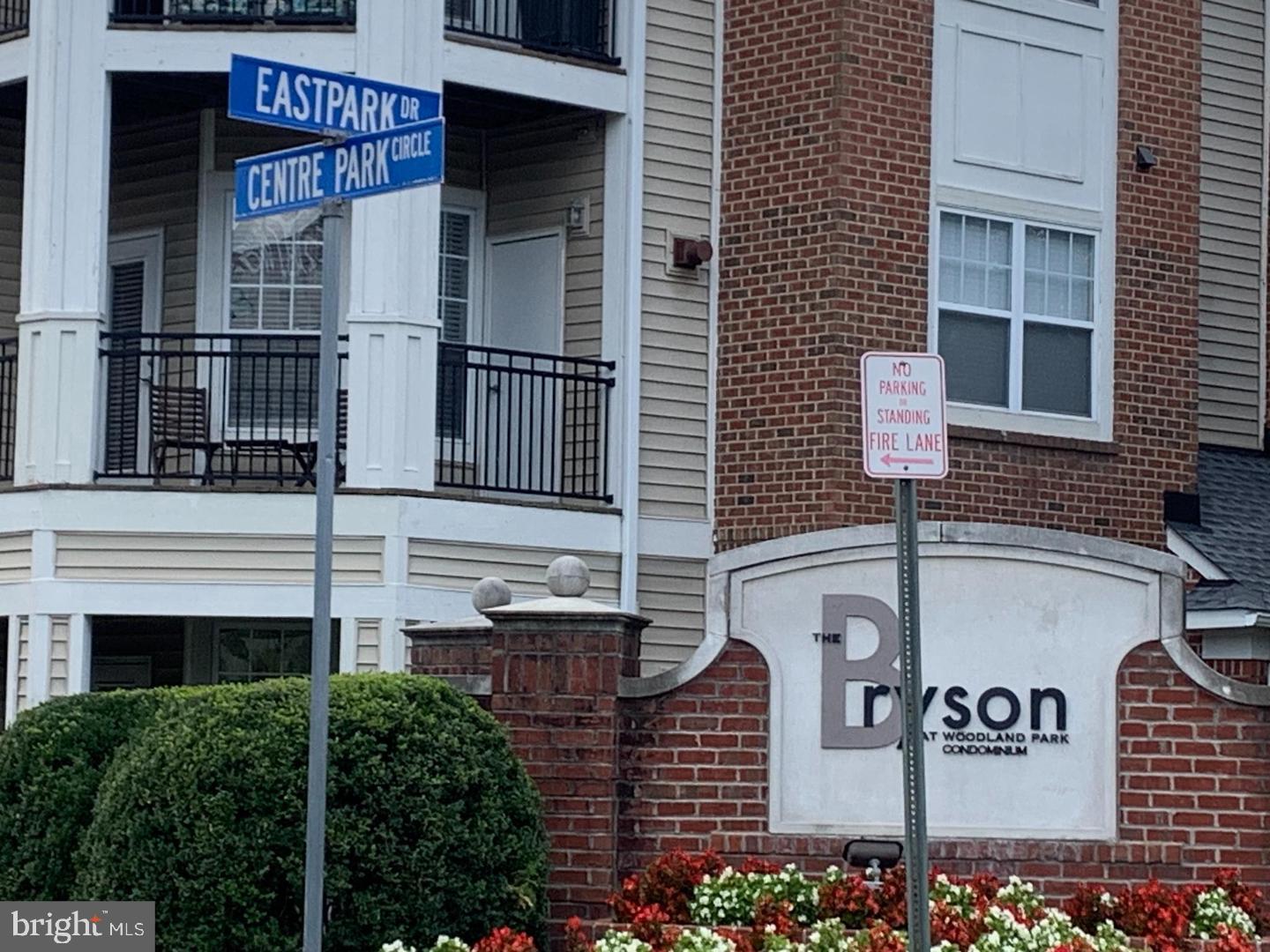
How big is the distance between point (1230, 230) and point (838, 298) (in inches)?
189

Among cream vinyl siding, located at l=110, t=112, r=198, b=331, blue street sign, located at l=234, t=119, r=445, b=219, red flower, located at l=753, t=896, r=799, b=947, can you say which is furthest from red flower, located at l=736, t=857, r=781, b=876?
cream vinyl siding, located at l=110, t=112, r=198, b=331

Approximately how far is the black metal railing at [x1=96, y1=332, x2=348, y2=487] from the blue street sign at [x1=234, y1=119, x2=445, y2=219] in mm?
7172

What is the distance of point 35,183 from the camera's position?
53.3ft

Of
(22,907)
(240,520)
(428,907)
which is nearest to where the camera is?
(428,907)

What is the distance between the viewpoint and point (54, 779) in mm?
12266

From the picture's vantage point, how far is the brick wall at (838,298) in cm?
1702

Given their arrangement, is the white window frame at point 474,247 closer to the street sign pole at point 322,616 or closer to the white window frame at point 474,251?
the white window frame at point 474,251

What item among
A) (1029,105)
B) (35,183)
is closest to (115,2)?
(35,183)

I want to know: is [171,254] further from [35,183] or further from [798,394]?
[798,394]

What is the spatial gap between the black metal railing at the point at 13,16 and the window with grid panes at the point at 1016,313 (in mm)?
6790

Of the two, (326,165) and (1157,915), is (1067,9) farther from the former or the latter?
(326,165)

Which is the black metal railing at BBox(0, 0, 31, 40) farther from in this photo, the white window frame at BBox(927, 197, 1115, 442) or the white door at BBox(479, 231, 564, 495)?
the white window frame at BBox(927, 197, 1115, 442)

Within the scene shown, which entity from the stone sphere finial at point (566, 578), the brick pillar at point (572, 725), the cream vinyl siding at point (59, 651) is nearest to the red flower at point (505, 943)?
the brick pillar at point (572, 725)

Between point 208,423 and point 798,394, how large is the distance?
417 centimetres
